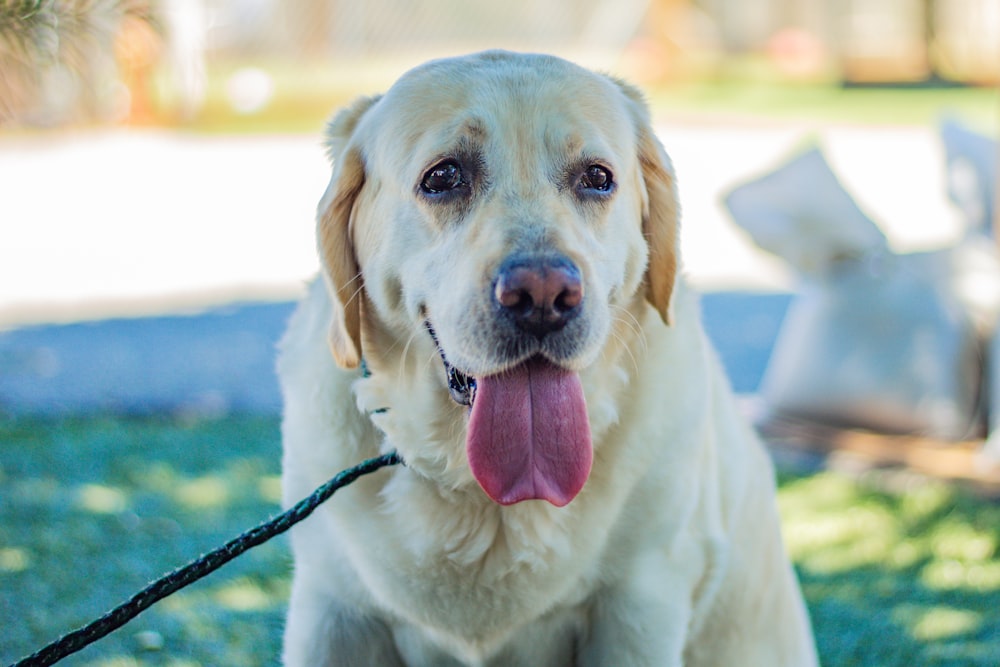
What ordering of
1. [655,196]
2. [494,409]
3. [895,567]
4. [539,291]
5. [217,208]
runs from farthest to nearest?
[217,208] < [895,567] < [655,196] < [494,409] < [539,291]

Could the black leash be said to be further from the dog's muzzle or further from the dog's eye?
the dog's eye

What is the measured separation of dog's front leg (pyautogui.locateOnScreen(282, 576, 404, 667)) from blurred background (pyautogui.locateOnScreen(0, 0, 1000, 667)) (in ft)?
2.50

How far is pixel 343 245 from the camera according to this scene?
2506 mm

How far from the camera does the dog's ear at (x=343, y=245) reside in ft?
7.90

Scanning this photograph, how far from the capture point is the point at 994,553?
4059mm

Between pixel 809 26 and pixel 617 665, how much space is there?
2504cm

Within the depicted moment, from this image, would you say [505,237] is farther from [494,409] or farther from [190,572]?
[190,572]

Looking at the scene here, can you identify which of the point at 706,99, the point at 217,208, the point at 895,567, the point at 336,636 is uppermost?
the point at 336,636

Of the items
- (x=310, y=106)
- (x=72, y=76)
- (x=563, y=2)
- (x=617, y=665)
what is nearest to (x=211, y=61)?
(x=310, y=106)

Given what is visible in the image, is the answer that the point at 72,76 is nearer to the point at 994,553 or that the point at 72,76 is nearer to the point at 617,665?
the point at 617,665

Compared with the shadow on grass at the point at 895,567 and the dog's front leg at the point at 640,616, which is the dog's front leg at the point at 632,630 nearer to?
the dog's front leg at the point at 640,616

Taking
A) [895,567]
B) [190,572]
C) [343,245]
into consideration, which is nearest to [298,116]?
[895,567]

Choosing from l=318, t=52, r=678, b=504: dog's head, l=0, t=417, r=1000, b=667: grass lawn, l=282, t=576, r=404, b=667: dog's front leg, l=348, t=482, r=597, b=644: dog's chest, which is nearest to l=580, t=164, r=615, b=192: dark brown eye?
l=318, t=52, r=678, b=504: dog's head

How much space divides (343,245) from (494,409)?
543 millimetres
